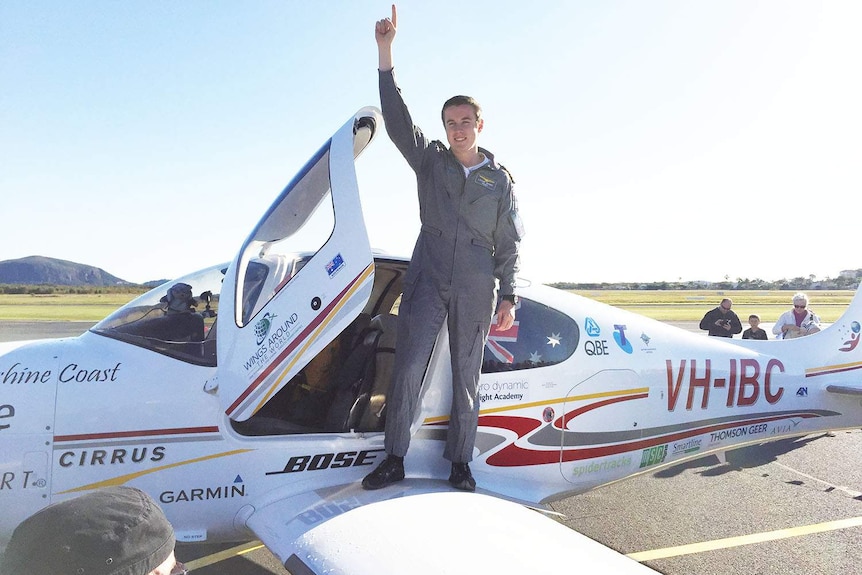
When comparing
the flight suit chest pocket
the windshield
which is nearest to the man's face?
the flight suit chest pocket

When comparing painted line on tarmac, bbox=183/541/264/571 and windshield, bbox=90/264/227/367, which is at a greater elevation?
windshield, bbox=90/264/227/367

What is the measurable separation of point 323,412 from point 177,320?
3.30 ft

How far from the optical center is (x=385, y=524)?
2.70 m

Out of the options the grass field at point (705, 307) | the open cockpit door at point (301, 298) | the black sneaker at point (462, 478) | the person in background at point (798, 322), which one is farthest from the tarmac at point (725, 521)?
the grass field at point (705, 307)

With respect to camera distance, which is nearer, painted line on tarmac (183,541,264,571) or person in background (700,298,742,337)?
painted line on tarmac (183,541,264,571)

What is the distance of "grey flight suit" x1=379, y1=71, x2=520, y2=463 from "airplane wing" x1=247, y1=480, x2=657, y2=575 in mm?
346

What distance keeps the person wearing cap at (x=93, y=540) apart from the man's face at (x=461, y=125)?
7.79ft

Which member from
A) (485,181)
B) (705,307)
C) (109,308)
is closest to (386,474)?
(485,181)

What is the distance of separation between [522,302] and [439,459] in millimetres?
1144

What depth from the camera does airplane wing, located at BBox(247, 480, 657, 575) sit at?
239 cm

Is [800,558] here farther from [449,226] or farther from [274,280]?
[274,280]

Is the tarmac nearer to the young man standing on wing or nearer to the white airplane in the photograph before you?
the white airplane

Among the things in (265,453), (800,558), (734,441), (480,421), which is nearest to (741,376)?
(734,441)

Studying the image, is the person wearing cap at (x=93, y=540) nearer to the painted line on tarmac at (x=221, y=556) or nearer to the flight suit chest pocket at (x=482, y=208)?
the flight suit chest pocket at (x=482, y=208)
